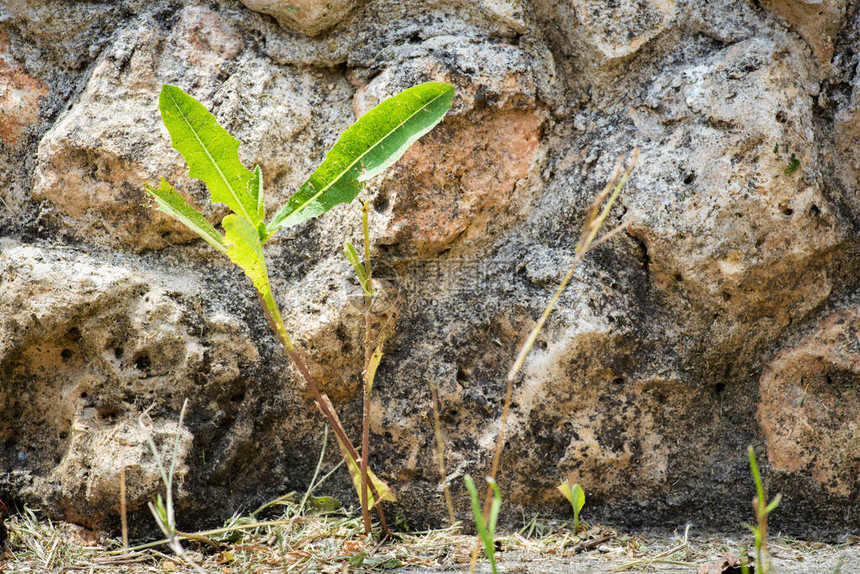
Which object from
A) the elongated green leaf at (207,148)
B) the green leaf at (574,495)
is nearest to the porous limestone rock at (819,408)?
the green leaf at (574,495)

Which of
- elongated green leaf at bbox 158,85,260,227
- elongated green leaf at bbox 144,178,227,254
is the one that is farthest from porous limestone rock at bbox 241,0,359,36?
elongated green leaf at bbox 144,178,227,254

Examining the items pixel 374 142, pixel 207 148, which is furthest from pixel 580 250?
pixel 207 148

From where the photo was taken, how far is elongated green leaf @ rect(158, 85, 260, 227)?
57.2 inches

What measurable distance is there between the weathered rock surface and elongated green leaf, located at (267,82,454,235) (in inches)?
9.7

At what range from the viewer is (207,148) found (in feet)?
4.82

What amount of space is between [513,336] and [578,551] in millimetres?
503

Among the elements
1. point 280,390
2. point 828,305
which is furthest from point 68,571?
point 828,305

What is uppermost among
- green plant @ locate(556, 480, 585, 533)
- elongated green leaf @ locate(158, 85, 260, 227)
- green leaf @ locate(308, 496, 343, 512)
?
elongated green leaf @ locate(158, 85, 260, 227)

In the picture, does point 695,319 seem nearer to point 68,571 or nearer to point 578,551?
point 578,551

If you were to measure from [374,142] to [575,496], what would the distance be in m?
0.91

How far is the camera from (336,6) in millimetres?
1838

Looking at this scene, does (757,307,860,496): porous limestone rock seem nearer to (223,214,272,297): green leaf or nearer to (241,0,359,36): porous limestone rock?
(223,214,272,297): green leaf

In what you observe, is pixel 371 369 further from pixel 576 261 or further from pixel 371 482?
pixel 576 261

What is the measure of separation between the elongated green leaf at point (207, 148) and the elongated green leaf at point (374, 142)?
9 centimetres
